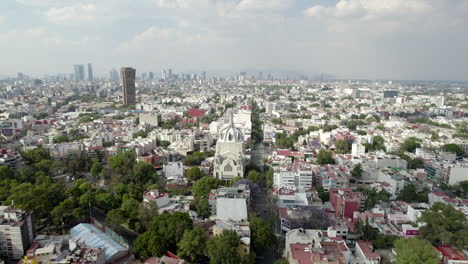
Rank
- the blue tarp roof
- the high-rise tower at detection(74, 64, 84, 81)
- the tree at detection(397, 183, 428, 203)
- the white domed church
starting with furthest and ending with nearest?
1. the high-rise tower at detection(74, 64, 84, 81)
2. the white domed church
3. the tree at detection(397, 183, 428, 203)
4. the blue tarp roof

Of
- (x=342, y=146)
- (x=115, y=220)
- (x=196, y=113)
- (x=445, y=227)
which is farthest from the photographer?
(x=196, y=113)

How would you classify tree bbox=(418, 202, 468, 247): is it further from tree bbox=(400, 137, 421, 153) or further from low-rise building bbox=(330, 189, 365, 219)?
tree bbox=(400, 137, 421, 153)

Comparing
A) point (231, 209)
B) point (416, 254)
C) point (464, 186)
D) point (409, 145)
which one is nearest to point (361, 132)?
point (409, 145)

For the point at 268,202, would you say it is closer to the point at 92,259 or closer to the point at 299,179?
the point at 299,179

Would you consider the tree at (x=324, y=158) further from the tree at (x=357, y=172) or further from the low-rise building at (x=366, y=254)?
the low-rise building at (x=366, y=254)

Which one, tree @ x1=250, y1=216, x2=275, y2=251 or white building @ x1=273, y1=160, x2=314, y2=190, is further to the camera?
white building @ x1=273, y1=160, x2=314, y2=190

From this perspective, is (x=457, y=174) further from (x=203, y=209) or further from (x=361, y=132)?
(x=203, y=209)

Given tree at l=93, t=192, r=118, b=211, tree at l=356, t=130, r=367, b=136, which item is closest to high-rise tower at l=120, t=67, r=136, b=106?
tree at l=356, t=130, r=367, b=136

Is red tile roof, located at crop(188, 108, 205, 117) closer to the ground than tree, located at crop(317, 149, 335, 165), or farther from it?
farther from it
